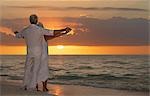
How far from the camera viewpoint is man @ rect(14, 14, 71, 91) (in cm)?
791

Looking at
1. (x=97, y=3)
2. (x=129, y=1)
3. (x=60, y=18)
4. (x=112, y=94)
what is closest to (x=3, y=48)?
(x=60, y=18)

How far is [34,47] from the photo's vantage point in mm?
7902

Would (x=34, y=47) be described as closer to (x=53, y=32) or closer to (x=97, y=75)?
(x=53, y=32)

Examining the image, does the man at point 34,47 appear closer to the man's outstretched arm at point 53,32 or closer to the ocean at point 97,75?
the man's outstretched arm at point 53,32

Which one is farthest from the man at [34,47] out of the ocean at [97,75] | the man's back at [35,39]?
the ocean at [97,75]

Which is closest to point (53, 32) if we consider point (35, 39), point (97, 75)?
point (35, 39)

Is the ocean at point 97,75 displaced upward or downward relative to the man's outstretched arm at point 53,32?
downward

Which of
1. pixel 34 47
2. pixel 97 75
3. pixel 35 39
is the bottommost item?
pixel 97 75

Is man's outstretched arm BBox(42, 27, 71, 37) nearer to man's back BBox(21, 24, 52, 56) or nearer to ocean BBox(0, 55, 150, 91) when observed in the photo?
man's back BBox(21, 24, 52, 56)

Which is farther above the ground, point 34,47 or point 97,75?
point 34,47

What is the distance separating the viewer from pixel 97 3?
12891 millimetres

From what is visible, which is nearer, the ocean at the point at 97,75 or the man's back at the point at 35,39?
the man's back at the point at 35,39

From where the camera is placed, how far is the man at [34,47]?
25.9ft

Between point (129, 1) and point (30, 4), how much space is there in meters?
2.72
